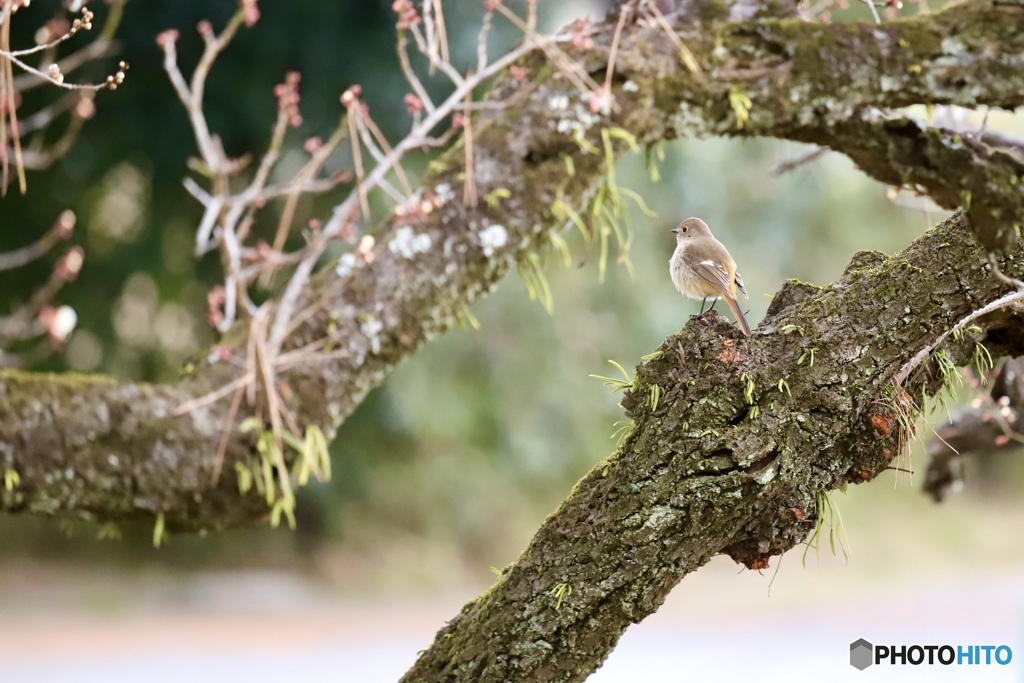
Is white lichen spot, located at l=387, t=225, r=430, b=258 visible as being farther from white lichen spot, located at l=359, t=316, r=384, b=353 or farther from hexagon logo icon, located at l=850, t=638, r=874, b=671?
hexagon logo icon, located at l=850, t=638, r=874, b=671

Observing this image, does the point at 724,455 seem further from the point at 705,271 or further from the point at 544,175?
the point at 544,175

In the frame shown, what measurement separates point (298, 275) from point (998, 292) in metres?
1.09

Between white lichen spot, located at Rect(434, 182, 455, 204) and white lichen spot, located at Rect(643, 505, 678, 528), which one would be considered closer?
white lichen spot, located at Rect(643, 505, 678, 528)

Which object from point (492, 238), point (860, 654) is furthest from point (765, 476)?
point (860, 654)

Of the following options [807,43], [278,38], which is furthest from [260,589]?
[807,43]

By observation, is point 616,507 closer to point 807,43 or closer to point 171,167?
point 807,43

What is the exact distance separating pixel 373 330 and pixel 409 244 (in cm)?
16

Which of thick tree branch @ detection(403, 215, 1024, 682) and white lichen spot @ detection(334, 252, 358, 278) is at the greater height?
white lichen spot @ detection(334, 252, 358, 278)

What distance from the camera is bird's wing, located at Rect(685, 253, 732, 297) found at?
169cm

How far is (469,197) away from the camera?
1.62m

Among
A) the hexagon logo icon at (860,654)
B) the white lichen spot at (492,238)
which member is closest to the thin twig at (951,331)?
the white lichen spot at (492,238)

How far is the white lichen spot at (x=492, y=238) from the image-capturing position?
1.63 meters

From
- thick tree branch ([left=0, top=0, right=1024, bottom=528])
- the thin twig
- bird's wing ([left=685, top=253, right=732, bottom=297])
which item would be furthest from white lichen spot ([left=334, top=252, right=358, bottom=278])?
the thin twig

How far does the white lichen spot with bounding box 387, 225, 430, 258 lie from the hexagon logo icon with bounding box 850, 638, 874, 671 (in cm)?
215
